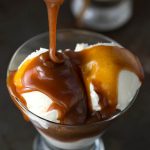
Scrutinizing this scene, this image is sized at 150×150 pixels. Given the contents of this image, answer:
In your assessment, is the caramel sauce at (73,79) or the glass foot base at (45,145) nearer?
the caramel sauce at (73,79)

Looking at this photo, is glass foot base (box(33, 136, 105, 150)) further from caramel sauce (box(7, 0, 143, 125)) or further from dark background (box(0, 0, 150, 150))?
caramel sauce (box(7, 0, 143, 125))

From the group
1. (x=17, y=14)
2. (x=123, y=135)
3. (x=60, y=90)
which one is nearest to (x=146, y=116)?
(x=123, y=135)

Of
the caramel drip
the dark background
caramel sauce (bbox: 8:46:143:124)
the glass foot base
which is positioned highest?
the caramel drip

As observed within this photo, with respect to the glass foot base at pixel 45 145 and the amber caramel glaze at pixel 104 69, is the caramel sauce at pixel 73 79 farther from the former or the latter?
the glass foot base at pixel 45 145

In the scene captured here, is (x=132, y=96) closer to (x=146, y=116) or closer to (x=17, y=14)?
(x=146, y=116)

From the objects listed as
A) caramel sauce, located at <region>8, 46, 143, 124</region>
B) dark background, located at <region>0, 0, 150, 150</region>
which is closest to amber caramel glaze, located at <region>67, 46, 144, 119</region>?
caramel sauce, located at <region>8, 46, 143, 124</region>

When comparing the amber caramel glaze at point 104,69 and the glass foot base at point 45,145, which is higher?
the amber caramel glaze at point 104,69

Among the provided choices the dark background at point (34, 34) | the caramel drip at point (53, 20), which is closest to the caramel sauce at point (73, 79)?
the caramel drip at point (53, 20)

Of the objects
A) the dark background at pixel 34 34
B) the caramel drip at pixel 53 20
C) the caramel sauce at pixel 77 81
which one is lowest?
the dark background at pixel 34 34
